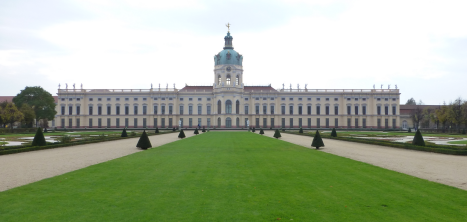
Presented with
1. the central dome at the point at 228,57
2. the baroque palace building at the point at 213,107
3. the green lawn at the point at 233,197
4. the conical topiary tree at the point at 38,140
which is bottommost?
the green lawn at the point at 233,197

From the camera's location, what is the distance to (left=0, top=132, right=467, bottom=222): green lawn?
6219 mm

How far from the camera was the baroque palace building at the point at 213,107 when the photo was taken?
79.9 meters

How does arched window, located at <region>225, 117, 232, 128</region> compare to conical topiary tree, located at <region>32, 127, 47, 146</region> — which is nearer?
conical topiary tree, located at <region>32, 127, 47, 146</region>

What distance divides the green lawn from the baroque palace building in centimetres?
6891

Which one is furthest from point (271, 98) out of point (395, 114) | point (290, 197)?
point (290, 197)

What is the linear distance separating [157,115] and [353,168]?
71.3 m

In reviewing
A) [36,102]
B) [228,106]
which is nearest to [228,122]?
[228,106]

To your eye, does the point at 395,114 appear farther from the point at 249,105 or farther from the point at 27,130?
the point at 27,130

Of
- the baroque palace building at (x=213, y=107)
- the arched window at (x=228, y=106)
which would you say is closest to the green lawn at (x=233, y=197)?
the arched window at (x=228, y=106)

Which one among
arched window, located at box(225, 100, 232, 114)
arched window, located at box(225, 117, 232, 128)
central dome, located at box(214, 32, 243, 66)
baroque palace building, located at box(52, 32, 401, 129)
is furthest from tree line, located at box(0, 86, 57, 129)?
central dome, located at box(214, 32, 243, 66)

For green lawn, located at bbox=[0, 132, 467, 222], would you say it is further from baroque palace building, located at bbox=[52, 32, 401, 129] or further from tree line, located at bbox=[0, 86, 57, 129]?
baroque palace building, located at bbox=[52, 32, 401, 129]

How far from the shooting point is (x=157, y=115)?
79750 mm

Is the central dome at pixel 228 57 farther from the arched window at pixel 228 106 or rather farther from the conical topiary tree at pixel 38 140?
the conical topiary tree at pixel 38 140

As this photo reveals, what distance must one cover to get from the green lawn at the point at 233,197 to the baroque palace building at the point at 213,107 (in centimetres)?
6891
